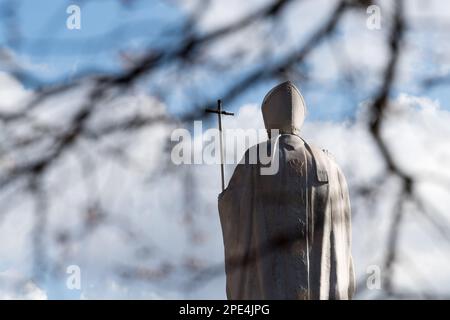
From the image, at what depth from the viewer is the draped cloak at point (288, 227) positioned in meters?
9.98

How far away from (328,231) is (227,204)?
3.16 ft

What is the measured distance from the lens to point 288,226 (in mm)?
10094

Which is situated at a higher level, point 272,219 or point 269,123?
point 269,123

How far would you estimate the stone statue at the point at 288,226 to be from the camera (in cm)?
998

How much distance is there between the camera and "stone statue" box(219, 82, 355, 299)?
393 inches

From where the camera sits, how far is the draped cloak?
998 cm

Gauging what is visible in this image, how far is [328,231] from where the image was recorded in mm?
10219

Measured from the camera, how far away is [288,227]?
397 inches
